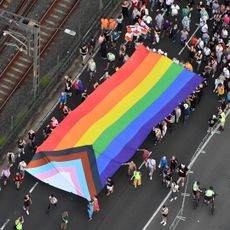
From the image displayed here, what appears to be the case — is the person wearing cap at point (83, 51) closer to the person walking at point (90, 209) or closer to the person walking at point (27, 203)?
the person walking at point (27, 203)

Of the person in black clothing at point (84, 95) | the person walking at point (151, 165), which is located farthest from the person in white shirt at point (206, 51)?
the person walking at point (151, 165)

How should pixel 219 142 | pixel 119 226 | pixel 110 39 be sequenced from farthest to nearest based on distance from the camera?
pixel 110 39 → pixel 219 142 → pixel 119 226

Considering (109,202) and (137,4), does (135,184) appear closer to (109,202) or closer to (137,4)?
(109,202)

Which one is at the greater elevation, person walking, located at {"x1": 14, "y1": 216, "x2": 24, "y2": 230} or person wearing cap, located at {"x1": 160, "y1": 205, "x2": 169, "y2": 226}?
person wearing cap, located at {"x1": 160, "y1": 205, "x2": 169, "y2": 226}

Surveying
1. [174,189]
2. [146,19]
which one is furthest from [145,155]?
[146,19]

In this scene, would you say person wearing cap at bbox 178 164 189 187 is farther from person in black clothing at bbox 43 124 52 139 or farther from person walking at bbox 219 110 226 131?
person in black clothing at bbox 43 124 52 139

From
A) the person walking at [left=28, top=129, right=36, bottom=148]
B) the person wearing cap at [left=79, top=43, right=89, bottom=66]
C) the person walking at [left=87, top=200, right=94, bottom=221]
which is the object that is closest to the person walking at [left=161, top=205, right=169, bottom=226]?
the person walking at [left=87, top=200, right=94, bottom=221]

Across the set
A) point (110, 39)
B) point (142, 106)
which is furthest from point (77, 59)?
point (142, 106)

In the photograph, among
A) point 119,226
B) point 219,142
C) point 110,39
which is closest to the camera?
point 119,226
